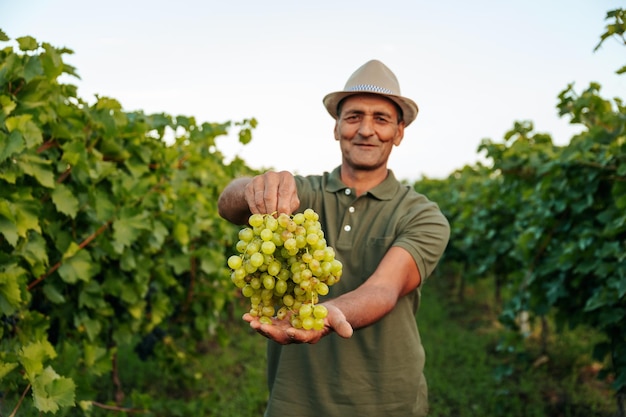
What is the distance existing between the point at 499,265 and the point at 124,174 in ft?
26.3

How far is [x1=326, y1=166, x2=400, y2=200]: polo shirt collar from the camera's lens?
281 centimetres

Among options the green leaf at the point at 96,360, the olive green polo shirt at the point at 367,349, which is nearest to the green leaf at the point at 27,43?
the green leaf at the point at 96,360

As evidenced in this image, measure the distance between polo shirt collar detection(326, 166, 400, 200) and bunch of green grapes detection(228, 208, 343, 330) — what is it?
97 cm

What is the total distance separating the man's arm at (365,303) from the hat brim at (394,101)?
81cm

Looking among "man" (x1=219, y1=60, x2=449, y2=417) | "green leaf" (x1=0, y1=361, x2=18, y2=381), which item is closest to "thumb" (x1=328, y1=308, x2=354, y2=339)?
"man" (x1=219, y1=60, x2=449, y2=417)

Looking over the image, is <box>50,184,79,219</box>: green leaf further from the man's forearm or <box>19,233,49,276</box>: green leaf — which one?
the man's forearm

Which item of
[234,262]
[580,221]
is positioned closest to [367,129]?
[234,262]

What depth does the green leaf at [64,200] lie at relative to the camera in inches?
117

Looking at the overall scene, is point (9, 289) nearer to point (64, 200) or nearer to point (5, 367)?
point (5, 367)

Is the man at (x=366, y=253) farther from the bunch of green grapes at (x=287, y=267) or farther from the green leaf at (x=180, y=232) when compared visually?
the green leaf at (x=180, y=232)

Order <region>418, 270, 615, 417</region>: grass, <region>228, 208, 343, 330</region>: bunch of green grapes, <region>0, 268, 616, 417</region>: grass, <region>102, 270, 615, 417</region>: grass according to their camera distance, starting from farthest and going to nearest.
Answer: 1. <region>418, 270, 615, 417</region>: grass
2. <region>102, 270, 615, 417</region>: grass
3. <region>0, 268, 616, 417</region>: grass
4. <region>228, 208, 343, 330</region>: bunch of green grapes

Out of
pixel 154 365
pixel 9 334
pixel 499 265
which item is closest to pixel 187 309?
pixel 154 365

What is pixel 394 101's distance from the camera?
9.21 ft

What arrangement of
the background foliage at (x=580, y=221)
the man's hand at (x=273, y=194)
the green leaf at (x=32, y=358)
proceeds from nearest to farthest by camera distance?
the man's hand at (x=273, y=194), the green leaf at (x=32, y=358), the background foliage at (x=580, y=221)
